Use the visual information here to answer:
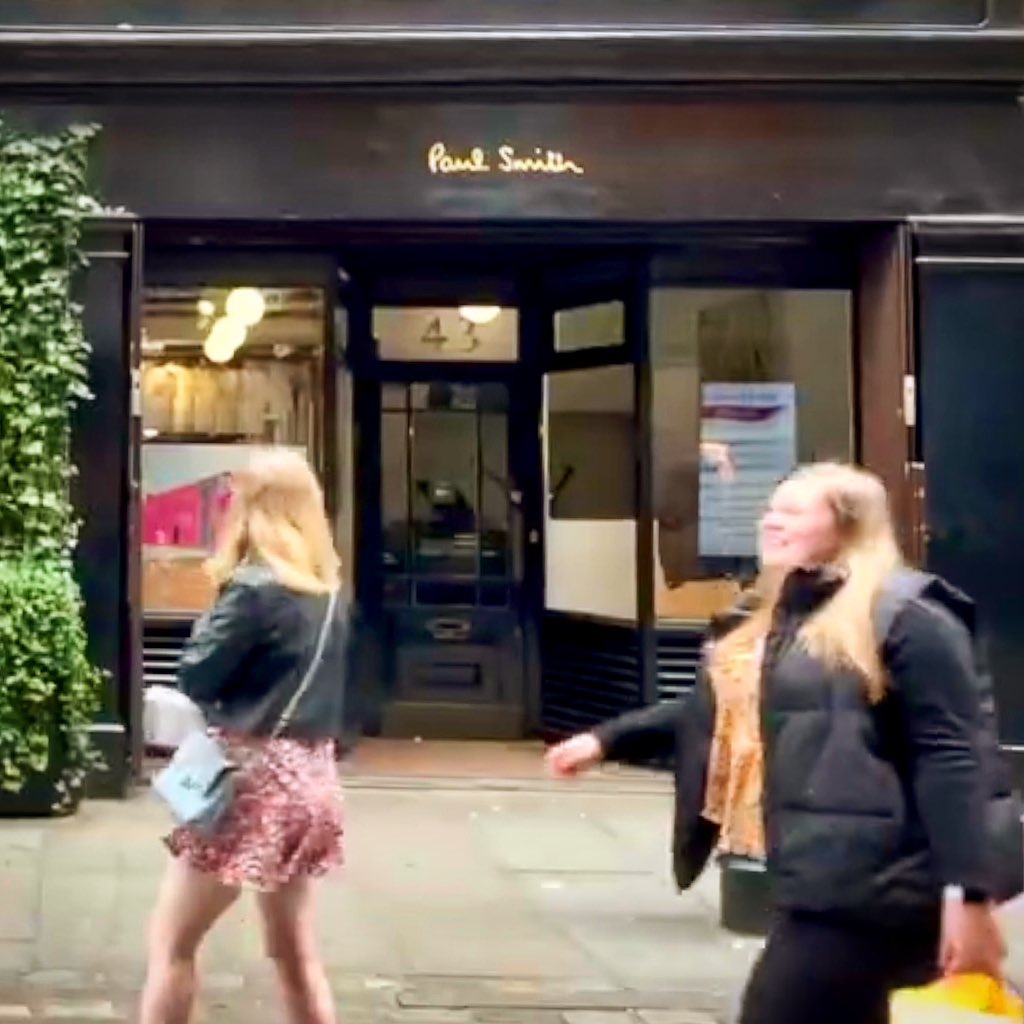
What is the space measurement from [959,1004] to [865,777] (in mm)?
455

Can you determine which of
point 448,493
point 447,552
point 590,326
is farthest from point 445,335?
point 447,552

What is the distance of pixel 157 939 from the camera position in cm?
550

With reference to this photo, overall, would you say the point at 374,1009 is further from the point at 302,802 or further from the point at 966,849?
the point at 966,849

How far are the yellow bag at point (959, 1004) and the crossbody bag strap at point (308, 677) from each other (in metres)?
2.09

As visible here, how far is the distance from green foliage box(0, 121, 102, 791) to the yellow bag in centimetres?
674

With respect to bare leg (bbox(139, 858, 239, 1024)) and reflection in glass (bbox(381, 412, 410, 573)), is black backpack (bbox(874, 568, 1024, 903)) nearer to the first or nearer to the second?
bare leg (bbox(139, 858, 239, 1024))

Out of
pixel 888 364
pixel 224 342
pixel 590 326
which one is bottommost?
pixel 888 364

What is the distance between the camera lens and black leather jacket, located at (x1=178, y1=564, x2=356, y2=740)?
5371 millimetres

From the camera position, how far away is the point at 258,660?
543cm

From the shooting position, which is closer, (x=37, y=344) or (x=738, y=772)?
(x=738, y=772)

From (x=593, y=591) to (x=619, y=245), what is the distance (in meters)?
2.17

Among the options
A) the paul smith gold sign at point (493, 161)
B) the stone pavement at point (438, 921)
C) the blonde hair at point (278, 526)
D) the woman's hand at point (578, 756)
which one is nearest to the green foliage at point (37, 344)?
the stone pavement at point (438, 921)

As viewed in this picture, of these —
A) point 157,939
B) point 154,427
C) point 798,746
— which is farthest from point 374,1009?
point 154,427

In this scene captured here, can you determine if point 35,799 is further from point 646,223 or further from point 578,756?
point 578,756
